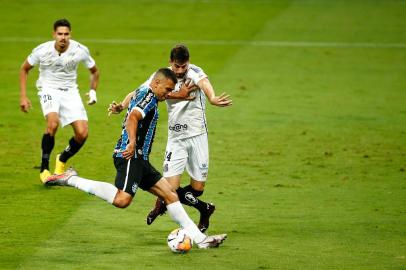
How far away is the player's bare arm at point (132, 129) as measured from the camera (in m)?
12.2

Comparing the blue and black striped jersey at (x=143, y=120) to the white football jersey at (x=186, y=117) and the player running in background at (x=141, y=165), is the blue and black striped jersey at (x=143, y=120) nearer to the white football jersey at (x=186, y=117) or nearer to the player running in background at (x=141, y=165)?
the player running in background at (x=141, y=165)

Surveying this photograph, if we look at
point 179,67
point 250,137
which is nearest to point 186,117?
point 179,67

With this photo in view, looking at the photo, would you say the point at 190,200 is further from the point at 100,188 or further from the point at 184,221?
the point at 100,188

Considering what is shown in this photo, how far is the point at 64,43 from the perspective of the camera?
1661cm

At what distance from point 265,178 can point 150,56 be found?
1142 centimetres

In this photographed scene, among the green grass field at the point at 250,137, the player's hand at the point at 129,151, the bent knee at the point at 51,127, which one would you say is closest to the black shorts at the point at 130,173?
the player's hand at the point at 129,151

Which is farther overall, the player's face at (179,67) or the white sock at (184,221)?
the player's face at (179,67)

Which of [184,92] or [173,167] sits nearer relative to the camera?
[184,92]

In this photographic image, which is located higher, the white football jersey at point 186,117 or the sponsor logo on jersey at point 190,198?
the white football jersey at point 186,117

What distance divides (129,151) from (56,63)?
15.9ft

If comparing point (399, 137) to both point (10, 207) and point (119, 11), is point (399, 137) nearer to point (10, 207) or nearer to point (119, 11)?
point (10, 207)

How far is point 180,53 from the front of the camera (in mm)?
13078

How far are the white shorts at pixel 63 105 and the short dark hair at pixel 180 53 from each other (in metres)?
3.87

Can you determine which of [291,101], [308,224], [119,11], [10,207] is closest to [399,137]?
[291,101]
